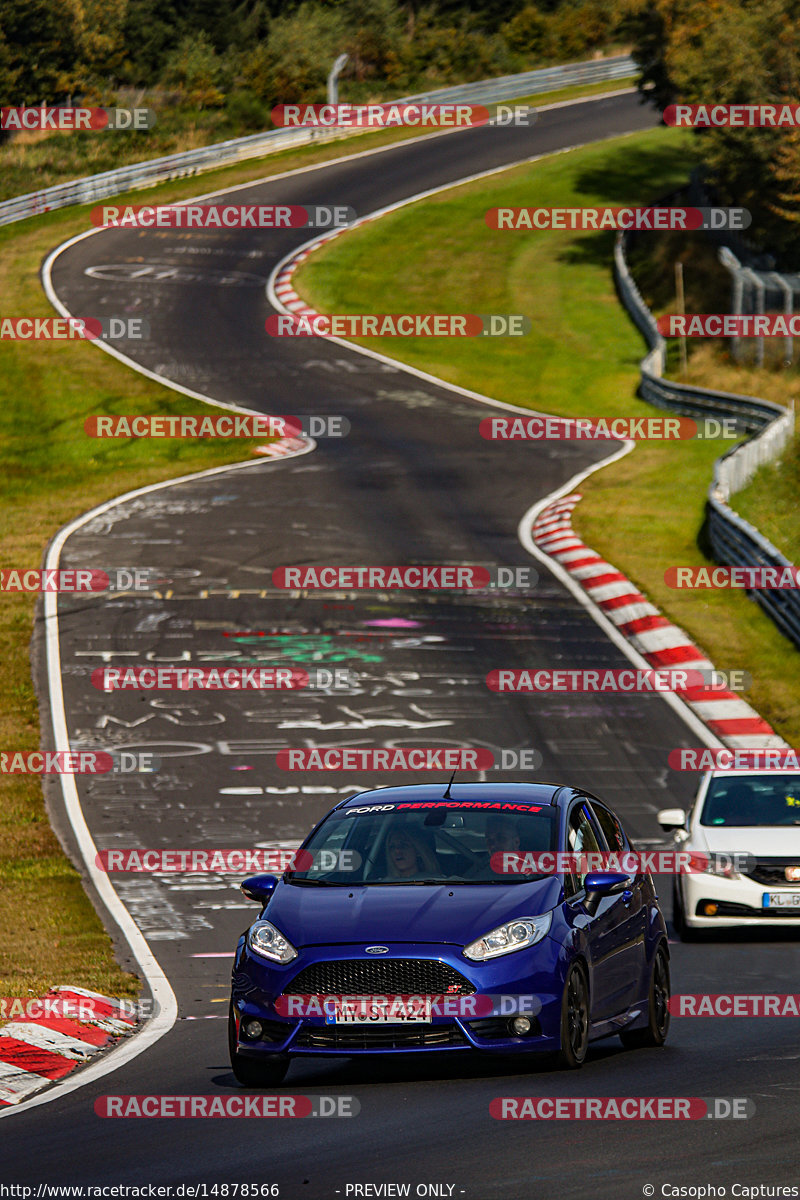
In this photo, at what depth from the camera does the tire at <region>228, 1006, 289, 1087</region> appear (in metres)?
9.23

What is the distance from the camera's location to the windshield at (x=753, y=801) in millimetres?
16281

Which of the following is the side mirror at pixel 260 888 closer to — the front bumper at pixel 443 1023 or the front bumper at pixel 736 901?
the front bumper at pixel 443 1023

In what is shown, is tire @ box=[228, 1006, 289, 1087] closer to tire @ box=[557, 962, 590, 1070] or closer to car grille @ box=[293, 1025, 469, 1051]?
car grille @ box=[293, 1025, 469, 1051]

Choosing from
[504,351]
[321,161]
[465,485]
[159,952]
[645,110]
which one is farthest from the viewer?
[645,110]

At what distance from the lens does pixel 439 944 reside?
909 cm

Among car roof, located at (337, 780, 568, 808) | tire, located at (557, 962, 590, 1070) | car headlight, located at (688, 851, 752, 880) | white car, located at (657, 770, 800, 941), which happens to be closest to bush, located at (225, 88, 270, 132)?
white car, located at (657, 770, 800, 941)

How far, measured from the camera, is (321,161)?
68938mm

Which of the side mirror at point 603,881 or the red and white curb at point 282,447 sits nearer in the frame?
the side mirror at point 603,881

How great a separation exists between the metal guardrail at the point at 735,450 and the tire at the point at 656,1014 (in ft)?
48.7

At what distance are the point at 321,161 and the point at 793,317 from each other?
31.7m

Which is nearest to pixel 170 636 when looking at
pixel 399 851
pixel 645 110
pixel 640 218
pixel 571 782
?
pixel 571 782

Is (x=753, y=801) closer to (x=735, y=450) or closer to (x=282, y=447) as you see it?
(x=735, y=450)

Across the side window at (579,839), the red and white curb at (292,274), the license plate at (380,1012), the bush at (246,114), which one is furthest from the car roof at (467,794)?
the bush at (246,114)

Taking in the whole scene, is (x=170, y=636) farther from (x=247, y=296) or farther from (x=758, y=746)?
(x=247, y=296)
